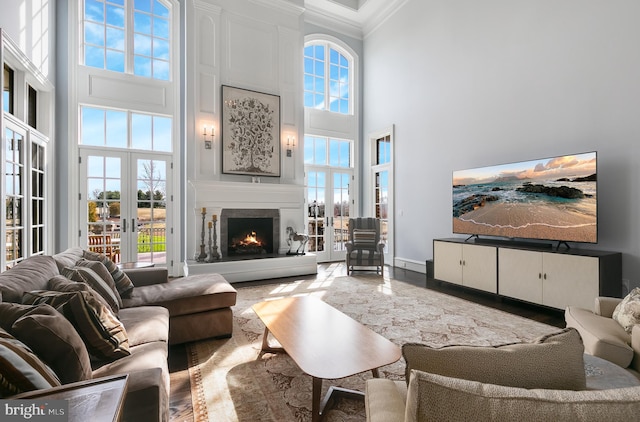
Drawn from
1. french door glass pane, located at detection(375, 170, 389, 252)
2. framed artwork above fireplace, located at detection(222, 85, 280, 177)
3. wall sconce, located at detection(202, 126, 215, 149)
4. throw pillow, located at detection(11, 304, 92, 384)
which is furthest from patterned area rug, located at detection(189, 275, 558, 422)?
wall sconce, located at detection(202, 126, 215, 149)

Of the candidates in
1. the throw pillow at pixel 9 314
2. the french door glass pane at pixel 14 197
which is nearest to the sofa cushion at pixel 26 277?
the throw pillow at pixel 9 314

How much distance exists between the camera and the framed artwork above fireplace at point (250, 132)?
5629 mm

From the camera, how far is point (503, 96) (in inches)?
178

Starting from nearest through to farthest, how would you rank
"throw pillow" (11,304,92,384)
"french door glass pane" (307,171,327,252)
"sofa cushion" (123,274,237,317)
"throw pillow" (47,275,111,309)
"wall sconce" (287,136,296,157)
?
"throw pillow" (11,304,92,384) → "throw pillow" (47,275,111,309) → "sofa cushion" (123,274,237,317) → "wall sconce" (287,136,296,157) → "french door glass pane" (307,171,327,252)

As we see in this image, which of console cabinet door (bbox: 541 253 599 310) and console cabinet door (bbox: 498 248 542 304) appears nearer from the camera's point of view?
console cabinet door (bbox: 541 253 599 310)

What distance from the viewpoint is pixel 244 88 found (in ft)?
19.0

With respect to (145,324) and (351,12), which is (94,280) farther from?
(351,12)

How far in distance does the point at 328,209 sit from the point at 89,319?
574cm

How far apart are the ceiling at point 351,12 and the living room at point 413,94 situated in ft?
0.12

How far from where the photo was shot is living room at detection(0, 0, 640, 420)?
11.5 ft

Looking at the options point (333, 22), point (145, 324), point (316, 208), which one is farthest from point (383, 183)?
point (145, 324)

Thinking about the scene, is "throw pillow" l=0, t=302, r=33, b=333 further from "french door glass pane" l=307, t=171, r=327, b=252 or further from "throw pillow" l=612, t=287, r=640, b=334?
"french door glass pane" l=307, t=171, r=327, b=252

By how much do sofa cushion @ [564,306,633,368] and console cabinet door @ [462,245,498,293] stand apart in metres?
2.09

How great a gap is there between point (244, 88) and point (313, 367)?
209 inches
